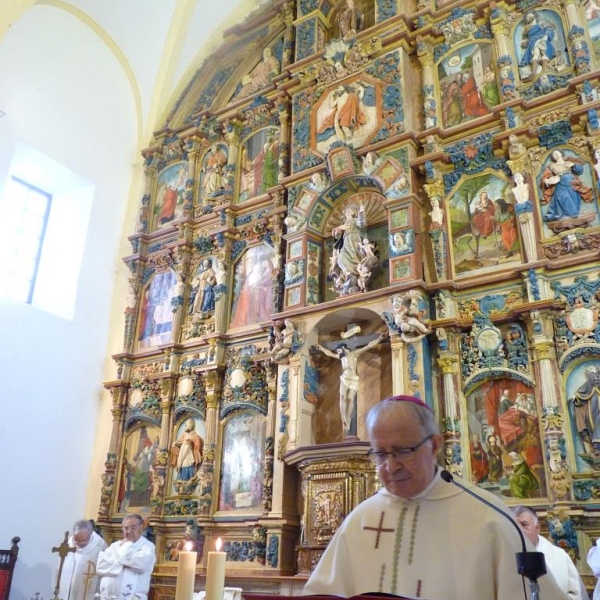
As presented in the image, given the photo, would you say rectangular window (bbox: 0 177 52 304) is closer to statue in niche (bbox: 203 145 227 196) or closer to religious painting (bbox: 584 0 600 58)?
statue in niche (bbox: 203 145 227 196)

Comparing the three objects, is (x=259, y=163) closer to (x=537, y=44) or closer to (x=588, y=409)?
(x=537, y=44)

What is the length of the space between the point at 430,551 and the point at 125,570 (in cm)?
652

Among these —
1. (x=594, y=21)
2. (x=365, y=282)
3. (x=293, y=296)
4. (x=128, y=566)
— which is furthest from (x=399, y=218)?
(x=128, y=566)

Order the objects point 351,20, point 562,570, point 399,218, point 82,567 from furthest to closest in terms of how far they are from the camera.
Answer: point 351,20
point 399,218
point 82,567
point 562,570

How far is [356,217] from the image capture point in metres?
10.8

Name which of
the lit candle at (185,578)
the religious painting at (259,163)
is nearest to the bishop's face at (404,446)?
the lit candle at (185,578)

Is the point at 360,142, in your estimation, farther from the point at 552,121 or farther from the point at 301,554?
the point at 301,554

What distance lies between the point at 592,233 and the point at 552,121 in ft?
→ 6.55

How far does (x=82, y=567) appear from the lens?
331 inches

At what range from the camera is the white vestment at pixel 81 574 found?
827 cm

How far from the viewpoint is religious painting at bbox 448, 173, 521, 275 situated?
940 cm

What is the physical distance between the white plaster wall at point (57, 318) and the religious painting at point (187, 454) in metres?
1.90

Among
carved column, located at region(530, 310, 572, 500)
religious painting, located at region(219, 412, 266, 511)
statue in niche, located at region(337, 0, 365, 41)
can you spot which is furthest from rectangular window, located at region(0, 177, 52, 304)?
carved column, located at region(530, 310, 572, 500)

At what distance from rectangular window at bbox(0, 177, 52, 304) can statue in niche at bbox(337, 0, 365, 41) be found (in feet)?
24.3
